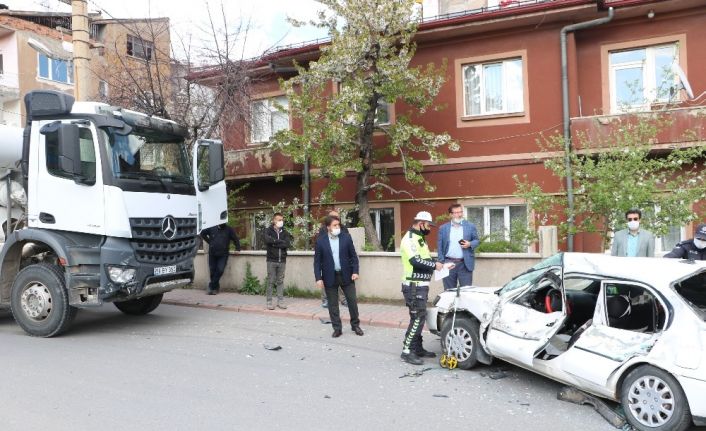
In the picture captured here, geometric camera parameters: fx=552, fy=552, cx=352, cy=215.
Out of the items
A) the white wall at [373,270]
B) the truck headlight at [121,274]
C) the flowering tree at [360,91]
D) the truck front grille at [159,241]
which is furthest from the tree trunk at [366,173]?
the truck headlight at [121,274]

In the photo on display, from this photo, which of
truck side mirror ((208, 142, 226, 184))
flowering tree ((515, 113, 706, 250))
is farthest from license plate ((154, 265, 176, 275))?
flowering tree ((515, 113, 706, 250))

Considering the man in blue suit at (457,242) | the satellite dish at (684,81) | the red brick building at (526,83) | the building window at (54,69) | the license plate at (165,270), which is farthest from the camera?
the building window at (54,69)

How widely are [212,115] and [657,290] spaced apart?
1162 cm

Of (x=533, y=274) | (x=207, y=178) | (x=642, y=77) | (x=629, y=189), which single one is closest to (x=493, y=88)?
(x=642, y=77)

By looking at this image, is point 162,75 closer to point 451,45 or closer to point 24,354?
point 451,45

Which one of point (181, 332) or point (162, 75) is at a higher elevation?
point (162, 75)

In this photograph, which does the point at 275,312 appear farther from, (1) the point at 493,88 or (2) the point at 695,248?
(1) the point at 493,88

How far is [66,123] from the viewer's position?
24.7 feet

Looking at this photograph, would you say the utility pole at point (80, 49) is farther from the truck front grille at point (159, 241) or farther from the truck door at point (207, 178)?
the truck front grille at point (159, 241)

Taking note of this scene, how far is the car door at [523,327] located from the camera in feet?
17.7

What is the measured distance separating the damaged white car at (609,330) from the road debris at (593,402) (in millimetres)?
144

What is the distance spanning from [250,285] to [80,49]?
19.5 feet

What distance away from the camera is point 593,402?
5.14 meters

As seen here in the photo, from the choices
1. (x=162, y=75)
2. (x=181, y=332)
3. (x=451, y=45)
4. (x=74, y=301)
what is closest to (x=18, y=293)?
(x=74, y=301)
